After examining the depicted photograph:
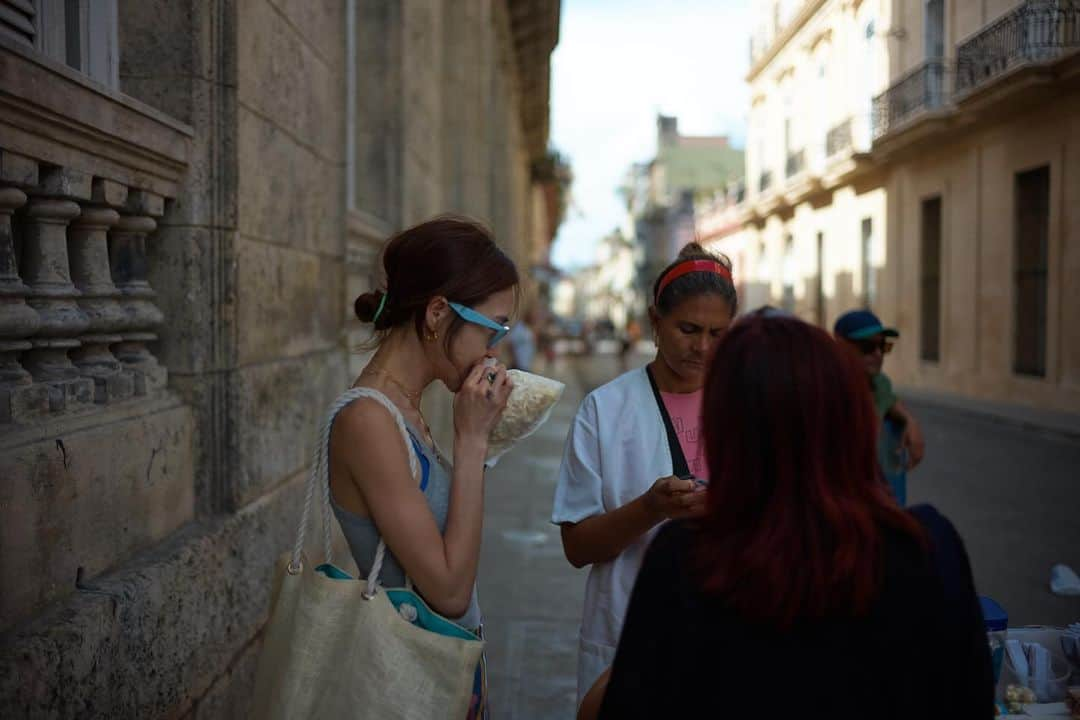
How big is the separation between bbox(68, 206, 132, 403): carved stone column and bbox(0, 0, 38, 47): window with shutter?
50 cm

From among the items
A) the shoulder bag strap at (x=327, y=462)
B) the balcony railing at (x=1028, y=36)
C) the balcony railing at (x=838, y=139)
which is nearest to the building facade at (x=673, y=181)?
the balcony railing at (x=838, y=139)

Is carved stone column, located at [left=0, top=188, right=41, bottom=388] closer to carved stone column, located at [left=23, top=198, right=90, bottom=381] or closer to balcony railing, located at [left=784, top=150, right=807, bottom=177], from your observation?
carved stone column, located at [left=23, top=198, right=90, bottom=381]

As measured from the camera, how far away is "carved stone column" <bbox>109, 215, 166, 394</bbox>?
3.21 metres

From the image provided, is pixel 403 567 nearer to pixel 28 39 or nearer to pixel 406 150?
pixel 28 39

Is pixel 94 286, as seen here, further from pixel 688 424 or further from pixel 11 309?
pixel 688 424

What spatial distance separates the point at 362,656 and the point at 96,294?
1.69 metres

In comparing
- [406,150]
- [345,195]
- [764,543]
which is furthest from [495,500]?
[764,543]

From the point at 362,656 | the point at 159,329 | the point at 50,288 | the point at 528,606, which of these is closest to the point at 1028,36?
the point at 528,606

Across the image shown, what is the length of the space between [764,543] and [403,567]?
80 centimetres

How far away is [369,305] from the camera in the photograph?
2279 mm

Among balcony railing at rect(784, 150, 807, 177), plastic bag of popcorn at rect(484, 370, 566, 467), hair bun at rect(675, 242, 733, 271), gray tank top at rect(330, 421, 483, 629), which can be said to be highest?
balcony railing at rect(784, 150, 807, 177)

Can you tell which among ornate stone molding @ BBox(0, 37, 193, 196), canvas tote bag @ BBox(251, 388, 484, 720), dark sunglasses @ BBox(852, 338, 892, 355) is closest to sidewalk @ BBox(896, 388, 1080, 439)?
dark sunglasses @ BBox(852, 338, 892, 355)

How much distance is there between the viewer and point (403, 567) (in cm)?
196

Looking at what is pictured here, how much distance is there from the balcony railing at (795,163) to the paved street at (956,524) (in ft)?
15.3
